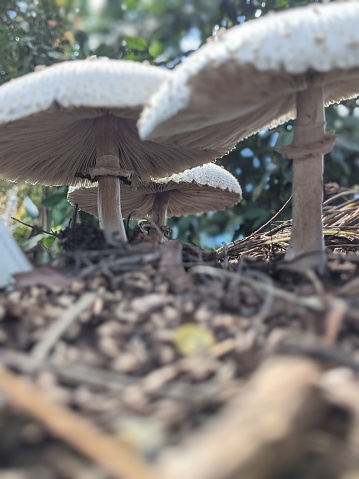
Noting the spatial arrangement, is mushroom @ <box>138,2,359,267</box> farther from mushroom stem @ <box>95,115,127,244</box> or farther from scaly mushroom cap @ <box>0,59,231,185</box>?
mushroom stem @ <box>95,115,127,244</box>

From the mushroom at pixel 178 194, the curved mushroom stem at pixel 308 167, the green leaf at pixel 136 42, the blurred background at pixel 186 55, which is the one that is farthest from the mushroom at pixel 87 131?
the green leaf at pixel 136 42

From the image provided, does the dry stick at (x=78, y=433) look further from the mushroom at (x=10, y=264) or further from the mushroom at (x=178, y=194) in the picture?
the mushroom at (x=178, y=194)

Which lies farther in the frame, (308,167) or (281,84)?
(308,167)

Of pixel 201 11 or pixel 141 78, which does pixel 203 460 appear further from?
pixel 201 11

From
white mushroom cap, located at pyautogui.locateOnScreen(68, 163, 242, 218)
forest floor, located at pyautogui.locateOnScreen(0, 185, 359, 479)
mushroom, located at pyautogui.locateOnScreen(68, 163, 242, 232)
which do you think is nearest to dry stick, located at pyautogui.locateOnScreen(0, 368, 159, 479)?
forest floor, located at pyautogui.locateOnScreen(0, 185, 359, 479)

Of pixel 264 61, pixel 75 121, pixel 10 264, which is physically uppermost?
pixel 75 121

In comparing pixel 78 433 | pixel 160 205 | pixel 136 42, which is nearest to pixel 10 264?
pixel 78 433

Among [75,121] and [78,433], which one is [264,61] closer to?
[78,433]
